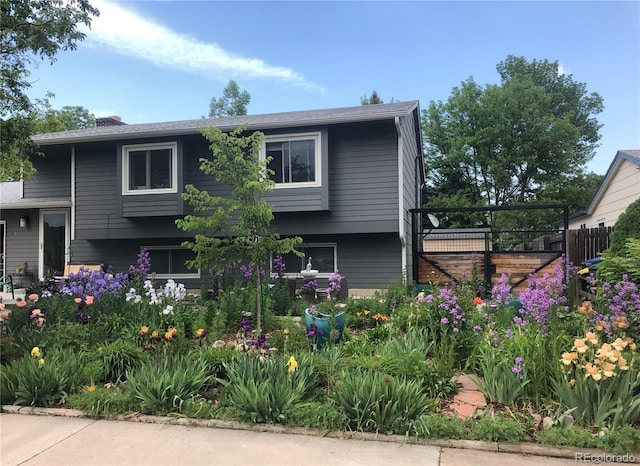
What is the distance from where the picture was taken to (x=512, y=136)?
3075 cm

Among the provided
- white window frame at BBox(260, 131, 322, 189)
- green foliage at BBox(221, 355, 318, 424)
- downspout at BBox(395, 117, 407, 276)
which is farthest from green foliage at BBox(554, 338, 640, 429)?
white window frame at BBox(260, 131, 322, 189)

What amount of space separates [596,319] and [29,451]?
5.05 metres

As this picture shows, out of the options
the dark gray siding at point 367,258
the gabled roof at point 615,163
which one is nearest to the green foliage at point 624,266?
the dark gray siding at point 367,258

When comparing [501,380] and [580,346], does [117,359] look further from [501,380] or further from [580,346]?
[580,346]

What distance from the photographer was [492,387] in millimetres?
3777

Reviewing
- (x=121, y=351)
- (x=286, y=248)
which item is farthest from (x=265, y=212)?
(x=121, y=351)

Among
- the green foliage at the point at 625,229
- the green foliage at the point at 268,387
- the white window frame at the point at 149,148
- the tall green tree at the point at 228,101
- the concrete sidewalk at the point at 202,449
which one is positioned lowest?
the concrete sidewalk at the point at 202,449

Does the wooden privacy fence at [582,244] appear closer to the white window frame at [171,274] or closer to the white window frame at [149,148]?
the white window frame at [171,274]

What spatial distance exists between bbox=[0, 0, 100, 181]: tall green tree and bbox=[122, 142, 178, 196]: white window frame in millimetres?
2277

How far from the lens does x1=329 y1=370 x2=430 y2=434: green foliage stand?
3373 mm

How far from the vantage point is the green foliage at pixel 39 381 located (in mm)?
4102

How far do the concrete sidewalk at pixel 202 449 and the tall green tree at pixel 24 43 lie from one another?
920 cm

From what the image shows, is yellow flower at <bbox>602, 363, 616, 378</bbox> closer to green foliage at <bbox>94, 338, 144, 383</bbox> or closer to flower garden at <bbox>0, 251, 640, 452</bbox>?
flower garden at <bbox>0, 251, 640, 452</bbox>
